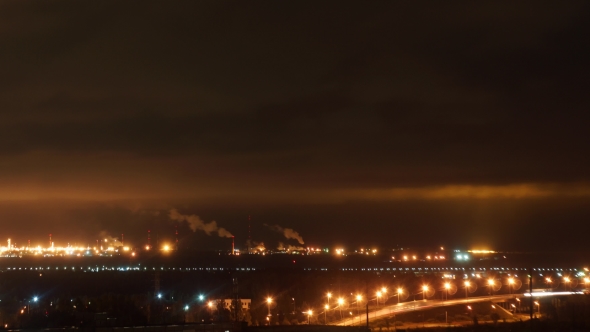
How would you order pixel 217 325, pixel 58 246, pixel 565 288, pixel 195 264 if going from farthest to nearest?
1. pixel 58 246
2. pixel 195 264
3. pixel 565 288
4. pixel 217 325

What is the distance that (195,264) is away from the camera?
257 ft

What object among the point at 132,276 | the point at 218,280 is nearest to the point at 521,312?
the point at 218,280

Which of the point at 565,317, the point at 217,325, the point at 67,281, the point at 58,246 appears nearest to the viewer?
the point at 217,325

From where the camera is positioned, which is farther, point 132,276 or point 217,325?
point 132,276

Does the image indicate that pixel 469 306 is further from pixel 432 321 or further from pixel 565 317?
pixel 565 317

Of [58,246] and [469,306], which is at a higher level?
[58,246]

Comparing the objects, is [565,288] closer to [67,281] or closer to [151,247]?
[67,281]

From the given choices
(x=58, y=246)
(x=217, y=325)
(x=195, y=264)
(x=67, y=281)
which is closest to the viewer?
(x=217, y=325)

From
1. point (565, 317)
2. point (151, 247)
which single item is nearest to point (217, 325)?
point (565, 317)

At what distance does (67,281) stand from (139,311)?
84.8ft

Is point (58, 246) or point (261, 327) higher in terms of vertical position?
point (58, 246)

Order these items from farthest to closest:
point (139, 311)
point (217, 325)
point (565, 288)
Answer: point (565, 288) < point (139, 311) < point (217, 325)

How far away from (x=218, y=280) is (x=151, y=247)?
58.3 meters

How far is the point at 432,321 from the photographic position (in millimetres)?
27406
